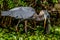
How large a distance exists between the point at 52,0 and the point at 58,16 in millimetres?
461

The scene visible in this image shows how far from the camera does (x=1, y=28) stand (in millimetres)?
4574

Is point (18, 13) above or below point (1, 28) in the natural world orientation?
above

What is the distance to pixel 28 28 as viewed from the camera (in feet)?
14.7

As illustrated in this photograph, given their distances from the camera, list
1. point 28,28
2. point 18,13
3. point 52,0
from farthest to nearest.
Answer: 1. point 52,0
2. point 28,28
3. point 18,13

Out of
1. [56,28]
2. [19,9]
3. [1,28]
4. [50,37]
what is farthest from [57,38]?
[1,28]

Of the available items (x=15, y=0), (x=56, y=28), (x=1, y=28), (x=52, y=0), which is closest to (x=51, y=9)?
(x=52, y=0)

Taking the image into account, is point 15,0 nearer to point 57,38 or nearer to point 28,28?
point 28,28

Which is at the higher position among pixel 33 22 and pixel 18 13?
pixel 18 13

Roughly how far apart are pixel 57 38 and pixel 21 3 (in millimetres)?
1230

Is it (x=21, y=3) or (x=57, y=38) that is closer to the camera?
(x=57, y=38)

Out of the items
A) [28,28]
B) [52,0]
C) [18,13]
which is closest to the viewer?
[18,13]

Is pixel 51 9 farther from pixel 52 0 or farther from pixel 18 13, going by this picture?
pixel 18 13

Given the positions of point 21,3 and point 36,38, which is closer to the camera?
point 36,38

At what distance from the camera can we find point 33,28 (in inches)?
177
